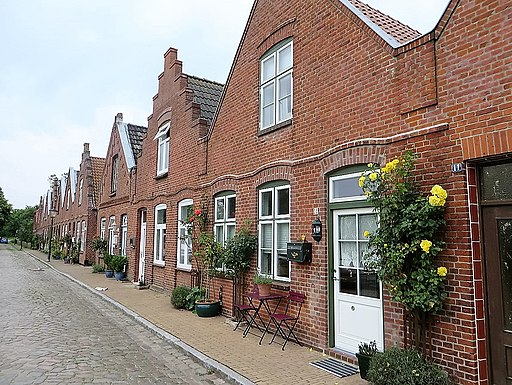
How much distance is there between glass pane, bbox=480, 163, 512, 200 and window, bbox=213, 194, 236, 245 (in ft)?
20.7

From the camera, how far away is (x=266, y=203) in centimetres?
912

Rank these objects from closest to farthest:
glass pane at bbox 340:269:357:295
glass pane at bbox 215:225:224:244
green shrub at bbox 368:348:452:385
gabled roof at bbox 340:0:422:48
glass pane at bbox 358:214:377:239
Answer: green shrub at bbox 368:348:452:385 → glass pane at bbox 358:214:377:239 → gabled roof at bbox 340:0:422:48 → glass pane at bbox 340:269:357:295 → glass pane at bbox 215:225:224:244

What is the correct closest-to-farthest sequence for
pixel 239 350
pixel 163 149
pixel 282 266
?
pixel 239 350 → pixel 282 266 → pixel 163 149

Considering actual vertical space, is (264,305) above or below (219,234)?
below

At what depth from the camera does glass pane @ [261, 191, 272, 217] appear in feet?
29.5

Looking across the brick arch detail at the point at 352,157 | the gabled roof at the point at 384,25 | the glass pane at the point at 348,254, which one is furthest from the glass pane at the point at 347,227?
the gabled roof at the point at 384,25

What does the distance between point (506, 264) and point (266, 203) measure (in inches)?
202

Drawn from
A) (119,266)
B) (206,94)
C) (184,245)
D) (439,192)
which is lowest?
(119,266)

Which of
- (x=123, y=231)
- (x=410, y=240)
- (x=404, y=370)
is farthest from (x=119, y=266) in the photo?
(x=404, y=370)

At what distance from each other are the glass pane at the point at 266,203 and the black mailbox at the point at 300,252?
150cm

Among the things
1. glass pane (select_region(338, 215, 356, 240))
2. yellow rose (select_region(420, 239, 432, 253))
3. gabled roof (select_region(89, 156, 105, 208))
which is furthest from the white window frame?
gabled roof (select_region(89, 156, 105, 208))

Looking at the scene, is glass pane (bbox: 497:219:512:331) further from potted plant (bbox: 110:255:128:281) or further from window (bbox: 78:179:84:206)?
window (bbox: 78:179:84:206)

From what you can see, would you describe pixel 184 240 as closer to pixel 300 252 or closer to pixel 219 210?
pixel 219 210

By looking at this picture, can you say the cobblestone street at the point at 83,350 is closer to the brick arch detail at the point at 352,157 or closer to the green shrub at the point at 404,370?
the green shrub at the point at 404,370
